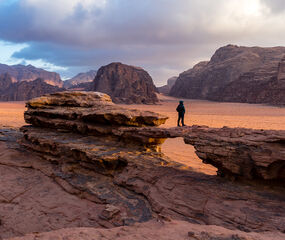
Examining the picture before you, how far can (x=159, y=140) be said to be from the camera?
7.75m

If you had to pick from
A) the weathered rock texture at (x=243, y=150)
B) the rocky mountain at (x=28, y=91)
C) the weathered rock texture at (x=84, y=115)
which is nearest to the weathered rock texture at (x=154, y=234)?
the weathered rock texture at (x=243, y=150)

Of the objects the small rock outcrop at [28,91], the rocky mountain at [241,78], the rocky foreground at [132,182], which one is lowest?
the rocky foreground at [132,182]

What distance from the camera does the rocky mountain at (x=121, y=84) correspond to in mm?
59266

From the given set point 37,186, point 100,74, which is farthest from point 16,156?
point 100,74

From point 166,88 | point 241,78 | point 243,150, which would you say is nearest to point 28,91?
point 241,78

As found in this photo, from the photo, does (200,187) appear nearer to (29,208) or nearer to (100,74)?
(29,208)

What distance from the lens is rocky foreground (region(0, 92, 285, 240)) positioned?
166 inches

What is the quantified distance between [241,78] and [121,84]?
121 ft

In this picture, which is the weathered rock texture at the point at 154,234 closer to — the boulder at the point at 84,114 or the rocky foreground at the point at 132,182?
the rocky foreground at the point at 132,182

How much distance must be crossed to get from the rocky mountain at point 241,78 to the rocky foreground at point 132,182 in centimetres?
4600

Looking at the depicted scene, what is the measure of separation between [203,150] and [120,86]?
187 feet

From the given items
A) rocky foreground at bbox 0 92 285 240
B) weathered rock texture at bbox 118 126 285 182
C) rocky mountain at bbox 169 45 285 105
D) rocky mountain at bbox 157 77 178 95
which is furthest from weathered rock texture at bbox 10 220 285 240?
rocky mountain at bbox 157 77 178 95

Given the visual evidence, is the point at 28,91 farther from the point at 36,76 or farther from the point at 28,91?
the point at 36,76

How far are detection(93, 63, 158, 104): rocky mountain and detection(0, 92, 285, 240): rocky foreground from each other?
48.5 m
